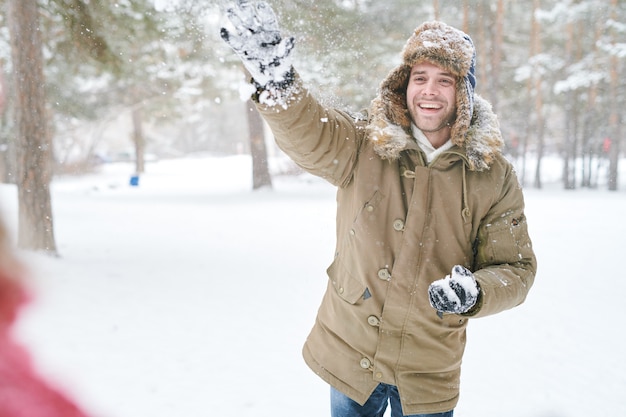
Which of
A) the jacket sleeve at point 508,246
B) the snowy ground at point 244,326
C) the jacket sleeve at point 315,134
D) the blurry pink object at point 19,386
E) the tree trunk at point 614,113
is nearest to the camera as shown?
the blurry pink object at point 19,386

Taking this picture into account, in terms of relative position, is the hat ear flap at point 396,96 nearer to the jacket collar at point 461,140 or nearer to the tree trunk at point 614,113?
the jacket collar at point 461,140

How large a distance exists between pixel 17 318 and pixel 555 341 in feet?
15.5

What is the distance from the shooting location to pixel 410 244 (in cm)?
174

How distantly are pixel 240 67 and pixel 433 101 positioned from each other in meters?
12.0

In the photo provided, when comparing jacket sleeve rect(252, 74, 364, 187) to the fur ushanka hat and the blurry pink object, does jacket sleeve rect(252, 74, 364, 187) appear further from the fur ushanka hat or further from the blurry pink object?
the blurry pink object

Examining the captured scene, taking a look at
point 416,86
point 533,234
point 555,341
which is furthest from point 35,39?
point 533,234

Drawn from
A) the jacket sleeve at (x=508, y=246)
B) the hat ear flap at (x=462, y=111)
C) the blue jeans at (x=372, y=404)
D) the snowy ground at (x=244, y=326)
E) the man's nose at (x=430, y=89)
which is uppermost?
the man's nose at (x=430, y=89)

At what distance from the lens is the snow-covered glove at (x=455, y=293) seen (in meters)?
1.55

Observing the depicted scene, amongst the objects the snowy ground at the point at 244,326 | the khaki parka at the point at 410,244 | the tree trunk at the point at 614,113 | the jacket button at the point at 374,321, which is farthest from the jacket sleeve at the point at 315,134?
the tree trunk at the point at 614,113

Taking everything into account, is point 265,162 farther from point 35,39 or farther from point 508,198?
point 508,198

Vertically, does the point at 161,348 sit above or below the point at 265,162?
below

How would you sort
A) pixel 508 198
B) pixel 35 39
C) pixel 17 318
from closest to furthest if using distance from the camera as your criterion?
pixel 17 318, pixel 508 198, pixel 35 39

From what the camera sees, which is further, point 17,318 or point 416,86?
point 416,86

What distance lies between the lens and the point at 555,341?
4.65 metres
